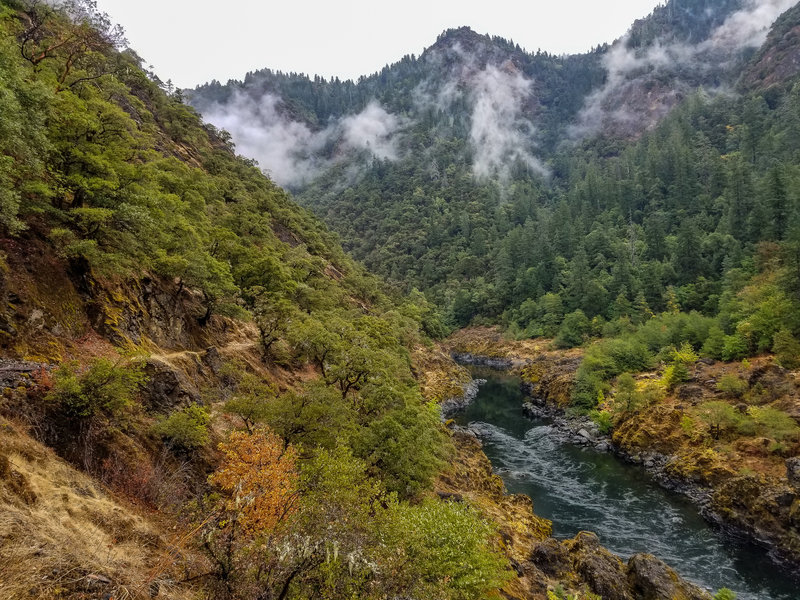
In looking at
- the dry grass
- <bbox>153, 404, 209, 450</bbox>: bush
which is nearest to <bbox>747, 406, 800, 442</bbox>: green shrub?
<bbox>153, 404, 209, 450</bbox>: bush

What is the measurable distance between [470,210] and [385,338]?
143655mm

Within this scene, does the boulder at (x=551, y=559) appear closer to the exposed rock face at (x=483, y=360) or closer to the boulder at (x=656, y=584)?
the boulder at (x=656, y=584)

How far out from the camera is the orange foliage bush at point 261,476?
12125mm

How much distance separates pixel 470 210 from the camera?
570 feet

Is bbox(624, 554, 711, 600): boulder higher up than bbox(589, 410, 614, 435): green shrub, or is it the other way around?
bbox(589, 410, 614, 435): green shrub

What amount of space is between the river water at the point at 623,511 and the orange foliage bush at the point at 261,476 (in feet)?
73.1

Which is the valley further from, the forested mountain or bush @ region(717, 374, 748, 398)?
the forested mountain

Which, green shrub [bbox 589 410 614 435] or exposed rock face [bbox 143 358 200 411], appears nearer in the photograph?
exposed rock face [bbox 143 358 200 411]

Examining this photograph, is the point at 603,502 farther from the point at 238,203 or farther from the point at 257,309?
the point at 238,203

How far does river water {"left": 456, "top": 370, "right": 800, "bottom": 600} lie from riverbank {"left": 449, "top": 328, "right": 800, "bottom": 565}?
112cm

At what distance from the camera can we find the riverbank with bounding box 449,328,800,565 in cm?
2744

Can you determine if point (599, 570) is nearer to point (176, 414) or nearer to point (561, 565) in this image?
point (561, 565)

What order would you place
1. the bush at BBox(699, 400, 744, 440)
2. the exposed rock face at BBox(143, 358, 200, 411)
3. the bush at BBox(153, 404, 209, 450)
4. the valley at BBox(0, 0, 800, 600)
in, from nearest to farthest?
1. the valley at BBox(0, 0, 800, 600)
2. the bush at BBox(153, 404, 209, 450)
3. the exposed rock face at BBox(143, 358, 200, 411)
4. the bush at BBox(699, 400, 744, 440)

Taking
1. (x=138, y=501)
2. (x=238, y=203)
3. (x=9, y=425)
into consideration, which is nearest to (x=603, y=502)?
(x=138, y=501)
